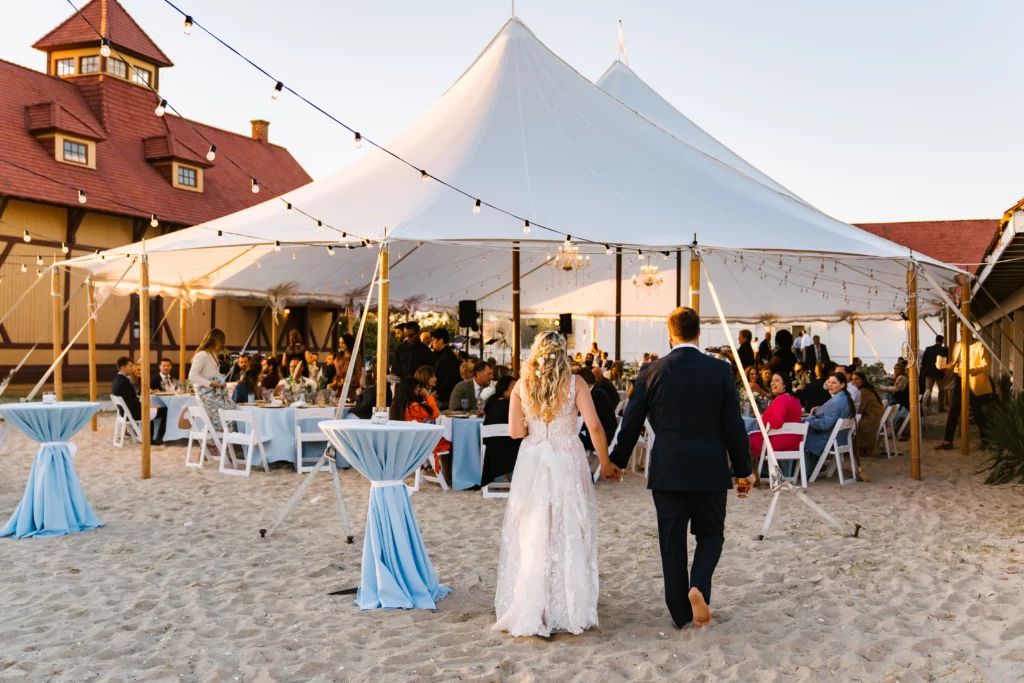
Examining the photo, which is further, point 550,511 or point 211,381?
point 211,381

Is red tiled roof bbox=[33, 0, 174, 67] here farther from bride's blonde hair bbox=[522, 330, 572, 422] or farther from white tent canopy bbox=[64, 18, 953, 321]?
bride's blonde hair bbox=[522, 330, 572, 422]

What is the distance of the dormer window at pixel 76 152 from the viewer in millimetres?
16172

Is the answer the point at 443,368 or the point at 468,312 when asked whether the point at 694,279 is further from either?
the point at 468,312

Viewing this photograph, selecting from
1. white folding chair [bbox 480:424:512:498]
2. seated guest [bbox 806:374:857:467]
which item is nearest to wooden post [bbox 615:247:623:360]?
seated guest [bbox 806:374:857:467]

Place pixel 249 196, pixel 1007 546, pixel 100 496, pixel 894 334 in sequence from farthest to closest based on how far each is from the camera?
1. pixel 894 334
2. pixel 249 196
3. pixel 100 496
4. pixel 1007 546

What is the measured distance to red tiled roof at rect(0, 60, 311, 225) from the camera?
49.8 feet

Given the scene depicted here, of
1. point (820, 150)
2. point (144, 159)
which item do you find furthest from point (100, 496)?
point (144, 159)

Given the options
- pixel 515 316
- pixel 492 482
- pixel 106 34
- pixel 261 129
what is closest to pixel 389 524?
pixel 492 482

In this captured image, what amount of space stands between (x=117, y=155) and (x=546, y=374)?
56.3 ft

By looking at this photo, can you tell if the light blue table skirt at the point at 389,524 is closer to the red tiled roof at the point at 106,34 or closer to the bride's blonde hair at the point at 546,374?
the bride's blonde hair at the point at 546,374

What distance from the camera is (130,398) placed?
8930 mm

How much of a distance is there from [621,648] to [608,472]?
2.23ft

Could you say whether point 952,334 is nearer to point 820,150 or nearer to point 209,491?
point 820,150

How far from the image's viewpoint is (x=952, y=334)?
15.2m
